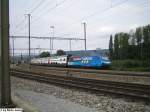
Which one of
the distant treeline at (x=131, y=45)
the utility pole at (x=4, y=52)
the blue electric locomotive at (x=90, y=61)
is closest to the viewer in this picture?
the utility pole at (x=4, y=52)

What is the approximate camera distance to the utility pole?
26.7 ft

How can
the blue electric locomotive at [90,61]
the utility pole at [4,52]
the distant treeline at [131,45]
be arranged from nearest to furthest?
the utility pole at [4,52] → the blue electric locomotive at [90,61] → the distant treeline at [131,45]

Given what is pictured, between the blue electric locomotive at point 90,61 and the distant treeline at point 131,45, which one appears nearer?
the blue electric locomotive at point 90,61

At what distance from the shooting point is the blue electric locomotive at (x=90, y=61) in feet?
140

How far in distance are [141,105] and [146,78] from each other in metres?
11.4

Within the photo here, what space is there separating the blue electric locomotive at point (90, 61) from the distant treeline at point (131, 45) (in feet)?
108

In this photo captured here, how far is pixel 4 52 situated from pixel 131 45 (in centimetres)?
9326

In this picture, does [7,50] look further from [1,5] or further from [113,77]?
[113,77]

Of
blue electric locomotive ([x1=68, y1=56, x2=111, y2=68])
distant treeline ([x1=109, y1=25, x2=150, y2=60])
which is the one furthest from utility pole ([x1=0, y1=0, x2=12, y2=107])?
distant treeline ([x1=109, y1=25, x2=150, y2=60])

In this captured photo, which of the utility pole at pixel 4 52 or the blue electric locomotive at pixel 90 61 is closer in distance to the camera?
the utility pole at pixel 4 52

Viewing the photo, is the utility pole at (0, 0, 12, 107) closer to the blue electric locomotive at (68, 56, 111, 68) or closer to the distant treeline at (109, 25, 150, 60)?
the blue electric locomotive at (68, 56, 111, 68)

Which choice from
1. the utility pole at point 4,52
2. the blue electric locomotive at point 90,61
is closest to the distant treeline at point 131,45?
the blue electric locomotive at point 90,61

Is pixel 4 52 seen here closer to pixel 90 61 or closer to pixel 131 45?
pixel 90 61

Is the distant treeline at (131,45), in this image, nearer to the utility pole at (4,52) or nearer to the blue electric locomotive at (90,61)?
the blue electric locomotive at (90,61)
